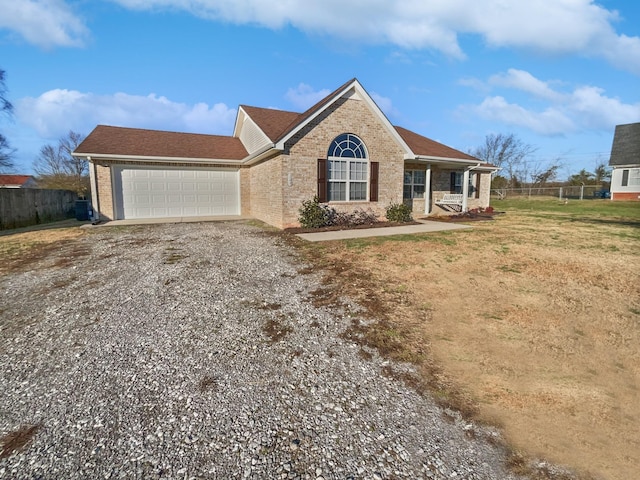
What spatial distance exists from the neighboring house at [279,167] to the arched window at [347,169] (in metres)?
0.04

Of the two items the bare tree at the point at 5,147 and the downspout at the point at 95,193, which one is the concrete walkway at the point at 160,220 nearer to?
the downspout at the point at 95,193

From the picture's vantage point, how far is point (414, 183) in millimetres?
16672

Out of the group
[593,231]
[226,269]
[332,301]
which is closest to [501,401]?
[332,301]

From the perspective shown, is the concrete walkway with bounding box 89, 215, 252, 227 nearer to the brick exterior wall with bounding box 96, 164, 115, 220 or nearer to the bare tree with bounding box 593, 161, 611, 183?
the brick exterior wall with bounding box 96, 164, 115, 220

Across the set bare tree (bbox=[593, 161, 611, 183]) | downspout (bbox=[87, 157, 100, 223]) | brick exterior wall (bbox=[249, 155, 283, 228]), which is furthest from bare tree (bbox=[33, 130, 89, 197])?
bare tree (bbox=[593, 161, 611, 183])

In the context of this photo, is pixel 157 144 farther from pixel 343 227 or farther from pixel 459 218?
pixel 459 218

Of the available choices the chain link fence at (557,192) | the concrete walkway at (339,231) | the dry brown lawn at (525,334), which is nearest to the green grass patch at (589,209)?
the chain link fence at (557,192)

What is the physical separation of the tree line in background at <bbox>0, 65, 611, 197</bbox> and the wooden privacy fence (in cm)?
988

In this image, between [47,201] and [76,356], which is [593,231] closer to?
[76,356]

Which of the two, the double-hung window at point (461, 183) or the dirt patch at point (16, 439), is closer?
the dirt patch at point (16, 439)

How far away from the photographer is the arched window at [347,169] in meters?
12.7

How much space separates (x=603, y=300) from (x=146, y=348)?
262 inches

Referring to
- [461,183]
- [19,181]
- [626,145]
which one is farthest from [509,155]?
[19,181]

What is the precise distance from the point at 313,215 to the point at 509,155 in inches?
1668
